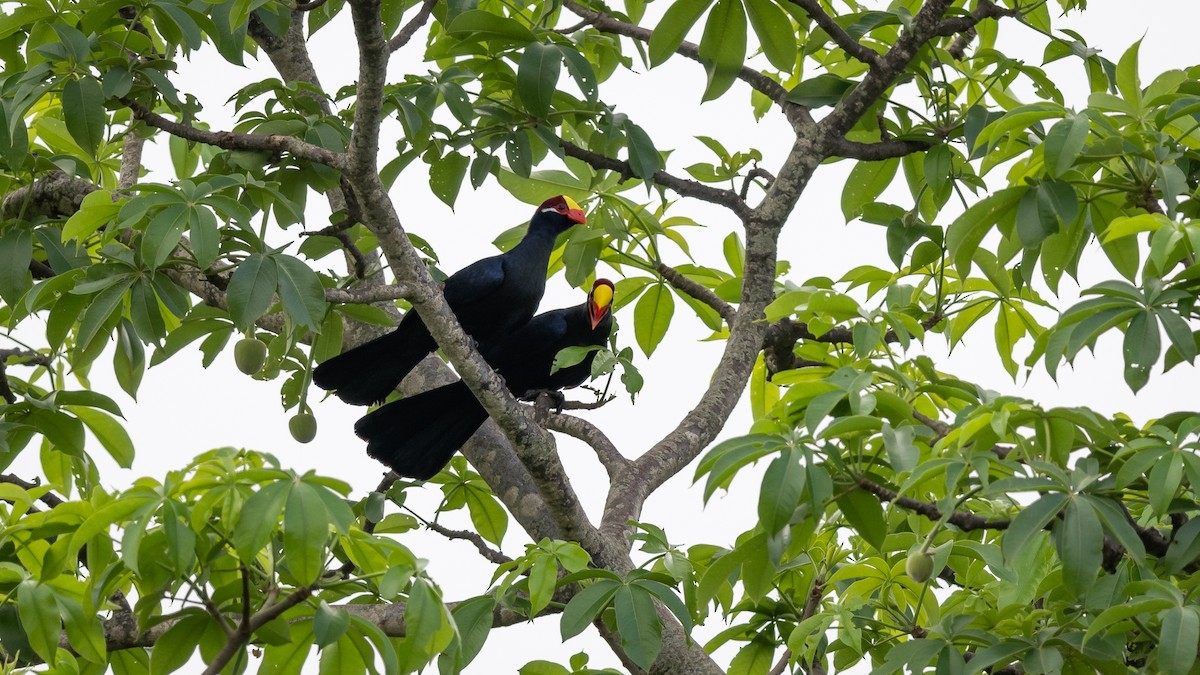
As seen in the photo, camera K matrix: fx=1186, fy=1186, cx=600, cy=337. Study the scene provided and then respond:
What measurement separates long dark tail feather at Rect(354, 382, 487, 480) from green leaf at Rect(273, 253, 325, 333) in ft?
3.62

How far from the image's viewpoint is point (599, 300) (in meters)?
3.74

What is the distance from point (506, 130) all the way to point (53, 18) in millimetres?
982

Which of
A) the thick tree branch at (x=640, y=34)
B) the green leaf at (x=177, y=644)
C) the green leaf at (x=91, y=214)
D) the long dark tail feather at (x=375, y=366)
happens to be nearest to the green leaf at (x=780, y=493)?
the green leaf at (x=177, y=644)

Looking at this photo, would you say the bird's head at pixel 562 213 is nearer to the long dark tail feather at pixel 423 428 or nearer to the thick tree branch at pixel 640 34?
the long dark tail feather at pixel 423 428

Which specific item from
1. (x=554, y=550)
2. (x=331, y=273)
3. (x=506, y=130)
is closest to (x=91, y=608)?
(x=554, y=550)

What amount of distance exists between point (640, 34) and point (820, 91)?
1.68 ft

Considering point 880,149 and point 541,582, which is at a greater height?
point 880,149

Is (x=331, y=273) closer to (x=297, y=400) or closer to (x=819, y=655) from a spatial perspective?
(x=297, y=400)

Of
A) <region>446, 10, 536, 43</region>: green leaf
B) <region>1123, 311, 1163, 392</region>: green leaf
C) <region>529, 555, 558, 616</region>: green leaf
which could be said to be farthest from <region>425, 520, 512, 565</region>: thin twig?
<region>1123, 311, 1163, 392</region>: green leaf

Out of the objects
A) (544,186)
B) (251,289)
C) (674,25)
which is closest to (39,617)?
(251,289)

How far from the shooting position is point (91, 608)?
166 centimetres

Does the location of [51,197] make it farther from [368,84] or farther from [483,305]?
[483,305]

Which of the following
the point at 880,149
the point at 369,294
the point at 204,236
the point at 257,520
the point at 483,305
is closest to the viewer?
the point at 257,520

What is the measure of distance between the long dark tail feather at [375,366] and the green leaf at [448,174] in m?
0.57
